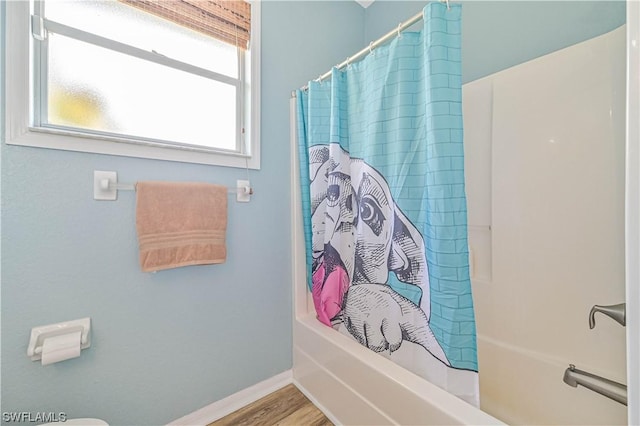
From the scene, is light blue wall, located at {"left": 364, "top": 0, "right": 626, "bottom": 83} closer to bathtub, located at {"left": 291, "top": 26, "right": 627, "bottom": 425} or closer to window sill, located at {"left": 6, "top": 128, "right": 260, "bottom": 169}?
bathtub, located at {"left": 291, "top": 26, "right": 627, "bottom": 425}

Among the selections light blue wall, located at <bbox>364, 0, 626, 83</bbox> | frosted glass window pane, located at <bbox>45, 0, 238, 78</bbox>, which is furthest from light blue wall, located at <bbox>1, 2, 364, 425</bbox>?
light blue wall, located at <bbox>364, 0, 626, 83</bbox>

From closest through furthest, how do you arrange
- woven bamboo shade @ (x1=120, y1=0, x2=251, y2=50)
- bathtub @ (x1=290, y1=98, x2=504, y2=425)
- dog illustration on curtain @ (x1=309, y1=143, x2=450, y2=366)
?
bathtub @ (x1=290, y1=98, x2=504, y2=425) → dog illustration on curtain @ (x1=309, y1=143, x2=450, y2=366) → woven bamboo shade @ (x1=120, y1=0, x2=251, y2=50)

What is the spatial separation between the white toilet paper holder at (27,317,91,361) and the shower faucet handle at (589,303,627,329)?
191 centimetres

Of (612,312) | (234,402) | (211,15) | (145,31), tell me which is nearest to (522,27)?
(612,312)

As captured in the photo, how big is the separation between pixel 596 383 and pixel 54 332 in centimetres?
202

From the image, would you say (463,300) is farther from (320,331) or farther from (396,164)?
(320,331)

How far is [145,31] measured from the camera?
1.20 m

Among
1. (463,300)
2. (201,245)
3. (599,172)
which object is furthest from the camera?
(201,245)

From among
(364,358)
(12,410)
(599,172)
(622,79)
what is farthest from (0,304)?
(622,79)

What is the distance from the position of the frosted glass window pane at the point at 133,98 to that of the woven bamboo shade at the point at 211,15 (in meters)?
0.22

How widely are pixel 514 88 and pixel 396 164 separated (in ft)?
2.50

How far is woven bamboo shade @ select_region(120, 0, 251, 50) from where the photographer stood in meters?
1.18

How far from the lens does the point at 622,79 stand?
935mm

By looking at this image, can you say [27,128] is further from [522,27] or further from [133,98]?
[522,27]
